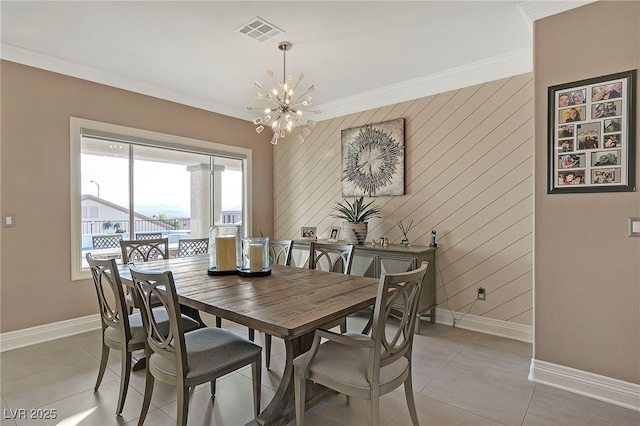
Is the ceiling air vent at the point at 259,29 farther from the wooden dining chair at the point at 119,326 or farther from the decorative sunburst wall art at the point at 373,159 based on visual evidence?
the wooden dining chair at the point at 119,326

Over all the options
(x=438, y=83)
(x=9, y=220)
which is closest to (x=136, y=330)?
(x=9, y=220)

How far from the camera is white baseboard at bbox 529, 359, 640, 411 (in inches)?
82.3

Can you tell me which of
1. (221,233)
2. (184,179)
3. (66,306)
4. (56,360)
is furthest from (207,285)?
(184,179)

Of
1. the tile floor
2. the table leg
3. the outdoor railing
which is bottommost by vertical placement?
the tile floor

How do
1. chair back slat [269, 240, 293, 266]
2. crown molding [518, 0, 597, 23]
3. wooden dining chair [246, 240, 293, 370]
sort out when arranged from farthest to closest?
chair back slat [269, 240, 293, 266]
wooden dining chair [246, 240, 293, 370]
crown molding [518, 0, 597, 23]

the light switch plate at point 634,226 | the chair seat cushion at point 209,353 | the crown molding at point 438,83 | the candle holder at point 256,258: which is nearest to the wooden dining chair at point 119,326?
the chair seat cushion at point 209,353

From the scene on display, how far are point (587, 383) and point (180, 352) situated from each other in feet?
8.59

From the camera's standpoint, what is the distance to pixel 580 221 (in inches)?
89.2

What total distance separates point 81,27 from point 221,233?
2083mm

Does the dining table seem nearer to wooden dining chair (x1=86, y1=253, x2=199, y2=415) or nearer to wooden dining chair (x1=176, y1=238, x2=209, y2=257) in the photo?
wooden dining chair (x1=86, y1=253, x2=199, y2=415)

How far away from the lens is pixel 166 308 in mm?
1628

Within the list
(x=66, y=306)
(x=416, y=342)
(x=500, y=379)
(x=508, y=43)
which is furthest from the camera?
(x=66, y=306)

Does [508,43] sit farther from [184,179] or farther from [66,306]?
[66,306]

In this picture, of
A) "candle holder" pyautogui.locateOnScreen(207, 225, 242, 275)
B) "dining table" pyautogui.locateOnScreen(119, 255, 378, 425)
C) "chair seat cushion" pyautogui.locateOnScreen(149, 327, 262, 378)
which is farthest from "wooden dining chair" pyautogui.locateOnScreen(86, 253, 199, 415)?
"candle holder" pyautogui.locateOnScreen(207, 225, 242, 275)
